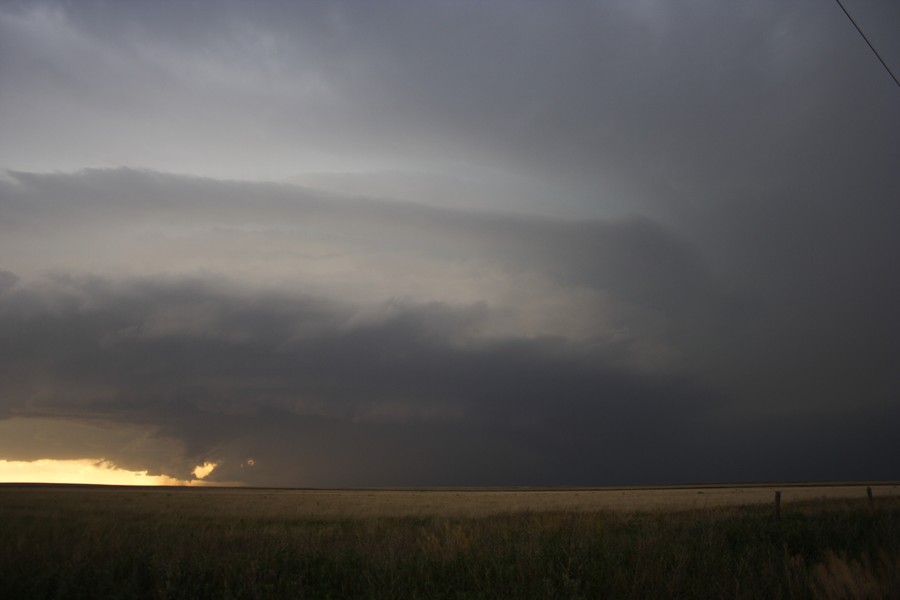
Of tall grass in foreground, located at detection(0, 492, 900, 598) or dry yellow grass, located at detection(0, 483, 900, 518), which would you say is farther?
dry yellow grass, located at detection(0, 483, 900, 518)

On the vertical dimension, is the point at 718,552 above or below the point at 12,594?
below

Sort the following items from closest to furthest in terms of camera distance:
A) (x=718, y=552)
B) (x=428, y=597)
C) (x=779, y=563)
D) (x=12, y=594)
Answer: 1. (x=12, y=594)
2. (x=428, y=597)
3. (x=779, y=563)
4. (x=718, y=552)

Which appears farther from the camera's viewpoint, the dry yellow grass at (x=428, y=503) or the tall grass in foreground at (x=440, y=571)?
the dry yellow grass at (x=428, y=503)

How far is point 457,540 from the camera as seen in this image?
13.2 m

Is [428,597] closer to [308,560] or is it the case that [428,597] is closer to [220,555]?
[308,560]

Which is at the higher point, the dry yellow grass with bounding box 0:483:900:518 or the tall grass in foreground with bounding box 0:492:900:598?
the tall grass in foreground with bounding box 0:492:900:598

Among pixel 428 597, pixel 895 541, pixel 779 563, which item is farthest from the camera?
pixel 895 541

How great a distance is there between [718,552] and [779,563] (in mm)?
1141

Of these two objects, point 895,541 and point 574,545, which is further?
point 895,541

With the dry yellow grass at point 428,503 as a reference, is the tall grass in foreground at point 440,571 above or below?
above

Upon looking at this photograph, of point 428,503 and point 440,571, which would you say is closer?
point 440,571

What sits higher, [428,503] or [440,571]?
[440,571]

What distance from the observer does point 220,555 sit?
1130 centimetres

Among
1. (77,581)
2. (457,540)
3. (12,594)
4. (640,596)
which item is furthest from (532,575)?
(12,594)
